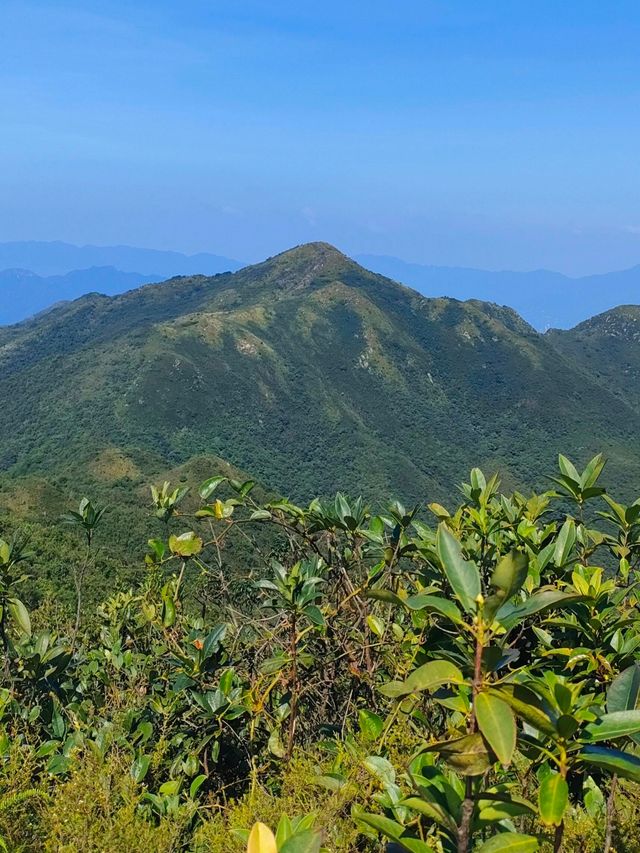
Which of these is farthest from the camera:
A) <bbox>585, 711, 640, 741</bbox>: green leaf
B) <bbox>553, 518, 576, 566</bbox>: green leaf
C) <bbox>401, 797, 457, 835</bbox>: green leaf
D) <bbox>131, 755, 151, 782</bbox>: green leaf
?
<bbox>131, 755, 151, 782</bbox>: green leaf

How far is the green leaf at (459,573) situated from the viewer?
1.70 meters

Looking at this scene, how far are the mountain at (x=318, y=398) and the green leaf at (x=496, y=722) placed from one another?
145 feet

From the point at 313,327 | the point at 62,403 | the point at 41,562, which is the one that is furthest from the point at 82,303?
the point at 41,562

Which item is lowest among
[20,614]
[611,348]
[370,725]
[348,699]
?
[348,699]

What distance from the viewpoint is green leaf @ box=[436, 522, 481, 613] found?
66.9 inches

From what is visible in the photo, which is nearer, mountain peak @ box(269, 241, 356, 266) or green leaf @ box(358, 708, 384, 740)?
green leaf @ box(358, 708, 384, 740)

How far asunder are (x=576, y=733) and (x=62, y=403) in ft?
269

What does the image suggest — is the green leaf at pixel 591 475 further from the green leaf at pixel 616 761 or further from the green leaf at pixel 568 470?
the green leaf at pixel 616 761

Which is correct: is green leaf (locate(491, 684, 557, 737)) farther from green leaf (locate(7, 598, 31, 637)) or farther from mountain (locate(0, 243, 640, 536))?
mountain (locate(0, 243, 640, 536))

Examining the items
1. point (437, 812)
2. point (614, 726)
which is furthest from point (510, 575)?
point (437, 812)

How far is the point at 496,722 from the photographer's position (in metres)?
1.45

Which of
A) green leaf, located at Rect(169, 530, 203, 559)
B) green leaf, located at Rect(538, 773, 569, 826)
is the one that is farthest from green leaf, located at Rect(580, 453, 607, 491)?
green leaf, located at Rect(538, 773, 569, 826)

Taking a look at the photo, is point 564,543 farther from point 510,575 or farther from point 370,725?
point 510,575

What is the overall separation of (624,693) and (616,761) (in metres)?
0.29
